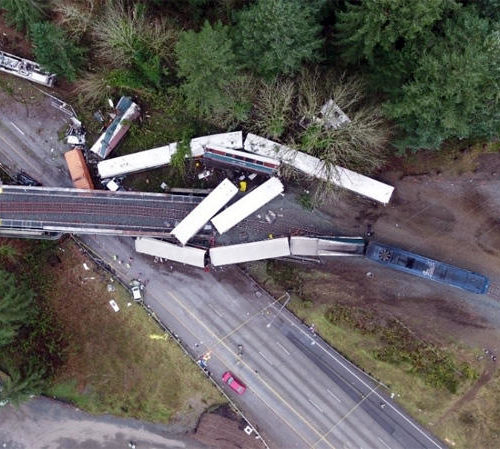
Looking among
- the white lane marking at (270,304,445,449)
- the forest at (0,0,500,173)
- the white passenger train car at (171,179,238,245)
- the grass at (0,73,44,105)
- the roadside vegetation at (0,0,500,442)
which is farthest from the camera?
the grass at (0,73,44,105)

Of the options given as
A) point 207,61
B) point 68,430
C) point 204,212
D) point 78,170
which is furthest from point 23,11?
point 68,430

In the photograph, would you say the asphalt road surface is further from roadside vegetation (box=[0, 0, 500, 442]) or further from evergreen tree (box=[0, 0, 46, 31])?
evergreen tree (box=[0, 0, 46, 31])

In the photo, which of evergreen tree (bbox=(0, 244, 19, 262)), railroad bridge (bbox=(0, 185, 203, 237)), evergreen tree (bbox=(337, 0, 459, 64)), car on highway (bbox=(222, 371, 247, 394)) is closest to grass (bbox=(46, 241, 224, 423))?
car on highway (bbox=(222, 371, 247, 394))

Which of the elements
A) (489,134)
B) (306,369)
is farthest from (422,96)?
(306,369)

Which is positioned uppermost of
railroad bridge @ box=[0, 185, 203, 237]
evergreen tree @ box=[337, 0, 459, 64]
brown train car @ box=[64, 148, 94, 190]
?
evergreen tree @ box=[337, 0, 459, 64]

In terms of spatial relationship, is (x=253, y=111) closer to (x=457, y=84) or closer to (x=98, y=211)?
(x=457, y=84)

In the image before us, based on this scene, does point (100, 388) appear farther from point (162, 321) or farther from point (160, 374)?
point (162, 321)
